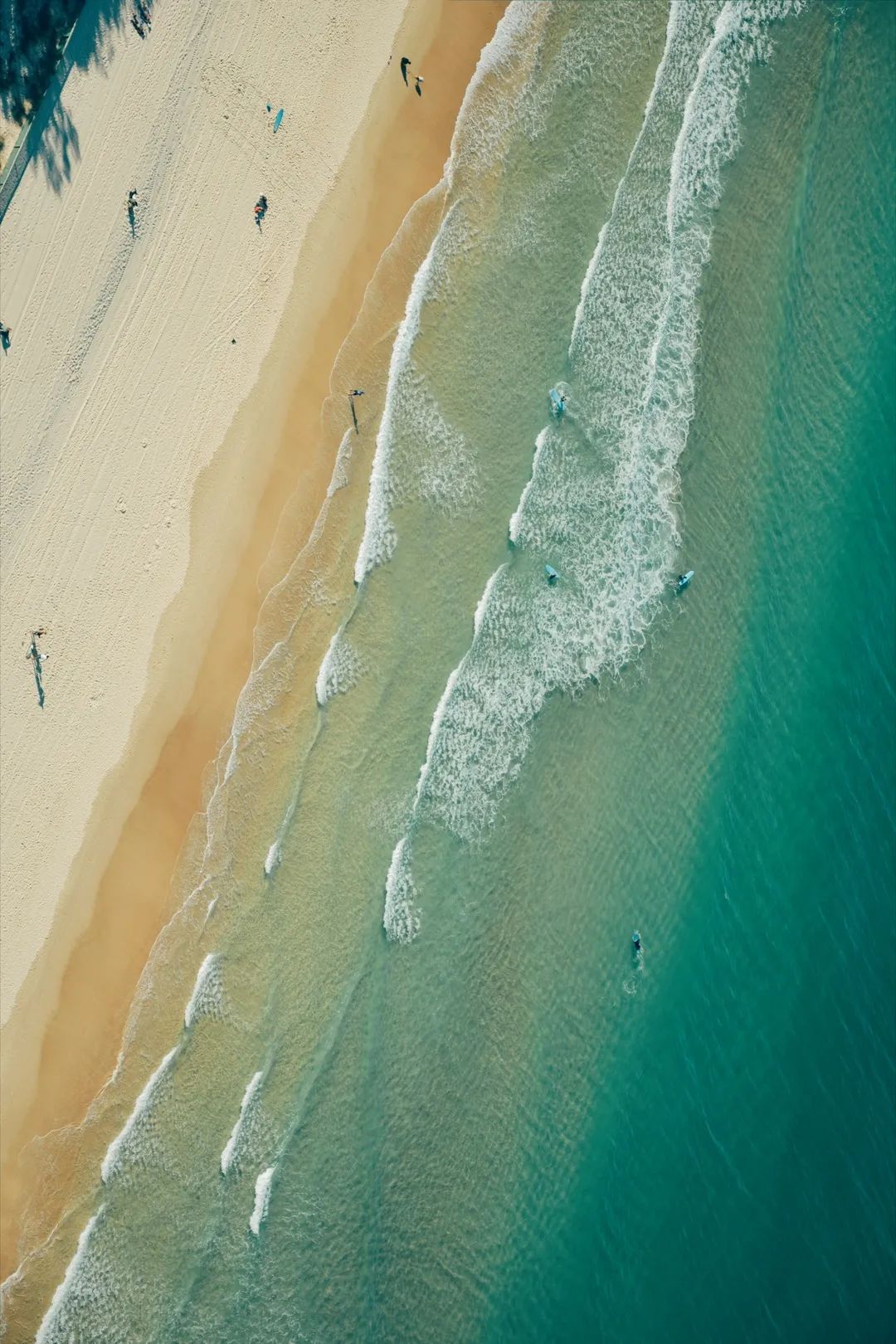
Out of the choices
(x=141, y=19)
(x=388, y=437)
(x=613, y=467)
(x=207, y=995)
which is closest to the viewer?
(x=207, y=995)

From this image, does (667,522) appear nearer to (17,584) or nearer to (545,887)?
(545,887)

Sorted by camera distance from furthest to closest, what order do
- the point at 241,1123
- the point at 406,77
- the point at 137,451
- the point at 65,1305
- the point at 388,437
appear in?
the point at 406,77 < the point at 137,451 < the point at 388,437 < the point at 241,1123 < the point at 65,1305

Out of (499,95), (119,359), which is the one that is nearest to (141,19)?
(119,359)

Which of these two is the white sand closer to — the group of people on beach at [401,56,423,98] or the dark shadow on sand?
the dark shadow on sand

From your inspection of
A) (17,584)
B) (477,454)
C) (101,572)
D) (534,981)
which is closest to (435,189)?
(477,454)

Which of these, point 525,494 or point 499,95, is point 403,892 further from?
point 499,95

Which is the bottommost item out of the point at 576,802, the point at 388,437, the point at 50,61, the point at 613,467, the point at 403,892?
the point at 403,892

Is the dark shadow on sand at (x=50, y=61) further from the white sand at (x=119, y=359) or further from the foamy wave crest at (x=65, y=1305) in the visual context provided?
the foamy wave crest at (x=65, y=1305)

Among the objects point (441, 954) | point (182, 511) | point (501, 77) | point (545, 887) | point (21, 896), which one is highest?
point (501, 77)
